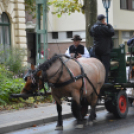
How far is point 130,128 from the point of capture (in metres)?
7.85

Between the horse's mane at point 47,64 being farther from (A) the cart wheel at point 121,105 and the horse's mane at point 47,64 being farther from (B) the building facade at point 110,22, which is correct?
(B) the building facade at point 110,22

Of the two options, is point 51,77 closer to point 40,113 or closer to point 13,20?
point 40,113

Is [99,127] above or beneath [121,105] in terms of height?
beneath

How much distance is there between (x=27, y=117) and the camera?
890cm

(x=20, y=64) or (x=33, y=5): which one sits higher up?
(x=33, y=5)

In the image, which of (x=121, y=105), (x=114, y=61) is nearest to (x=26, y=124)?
(x=121, y=105)

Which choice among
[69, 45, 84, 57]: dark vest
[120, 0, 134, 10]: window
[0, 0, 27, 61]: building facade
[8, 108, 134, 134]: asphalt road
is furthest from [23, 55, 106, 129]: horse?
[120, 0, 134, 10]: window

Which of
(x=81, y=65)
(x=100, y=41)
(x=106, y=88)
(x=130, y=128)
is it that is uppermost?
(x=100, y=41)

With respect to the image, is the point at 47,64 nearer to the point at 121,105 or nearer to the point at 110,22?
the point at 121,105

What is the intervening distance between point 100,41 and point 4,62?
453cm

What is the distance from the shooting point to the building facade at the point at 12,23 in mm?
18797

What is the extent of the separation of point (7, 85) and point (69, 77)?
3.55 metres

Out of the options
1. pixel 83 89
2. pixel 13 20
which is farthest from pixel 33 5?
pixel 83 89

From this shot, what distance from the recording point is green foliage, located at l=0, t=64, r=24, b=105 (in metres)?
10.1
